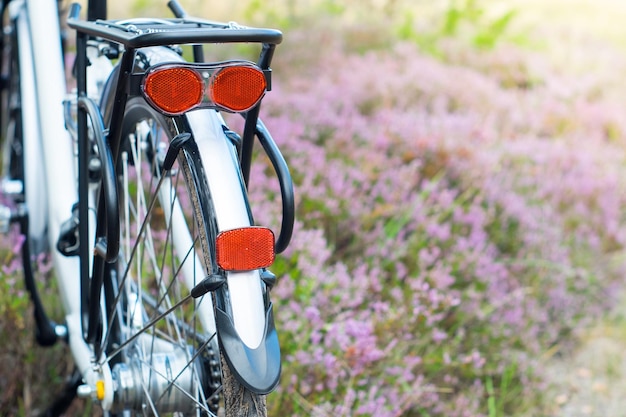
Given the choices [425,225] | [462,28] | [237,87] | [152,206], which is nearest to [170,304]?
[152,206]

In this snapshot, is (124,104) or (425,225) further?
(425,225)

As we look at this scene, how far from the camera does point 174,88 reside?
1.13 meters

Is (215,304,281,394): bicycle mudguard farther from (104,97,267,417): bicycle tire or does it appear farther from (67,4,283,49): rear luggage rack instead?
(67,4,283,49): rear luggage rack

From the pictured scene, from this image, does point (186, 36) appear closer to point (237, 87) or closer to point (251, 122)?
point (237, 87)

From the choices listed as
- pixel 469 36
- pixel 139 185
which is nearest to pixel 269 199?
pixel 139 185

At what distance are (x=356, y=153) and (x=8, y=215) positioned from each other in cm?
170

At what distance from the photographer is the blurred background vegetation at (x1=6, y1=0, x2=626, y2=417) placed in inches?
84.0

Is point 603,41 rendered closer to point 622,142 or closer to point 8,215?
point 622,142

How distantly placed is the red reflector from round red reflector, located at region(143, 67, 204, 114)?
0.21 metres

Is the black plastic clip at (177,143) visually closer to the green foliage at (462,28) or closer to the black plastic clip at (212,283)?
the black plastic clip at (212,283)

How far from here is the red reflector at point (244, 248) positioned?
3.69 feet

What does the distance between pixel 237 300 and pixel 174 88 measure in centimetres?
34

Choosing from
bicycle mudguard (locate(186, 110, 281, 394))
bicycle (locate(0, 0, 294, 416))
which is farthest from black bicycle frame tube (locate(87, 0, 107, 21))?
bicycle mudguard (locate(186, 110, 281, 394))

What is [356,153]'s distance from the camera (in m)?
3.40
